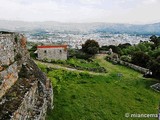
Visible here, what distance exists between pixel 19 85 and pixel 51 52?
2444 centimetres

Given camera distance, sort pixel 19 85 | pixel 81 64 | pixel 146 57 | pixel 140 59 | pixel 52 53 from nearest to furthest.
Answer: pixel 19 85, pixel 81 64, pixel 52 53, pixel 140 59, pixel 146 57

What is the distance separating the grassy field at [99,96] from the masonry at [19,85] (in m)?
2.16

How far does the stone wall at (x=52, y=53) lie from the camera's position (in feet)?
140

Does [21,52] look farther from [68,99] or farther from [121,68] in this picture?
[121,68]

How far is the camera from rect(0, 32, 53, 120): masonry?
1577 centimetres

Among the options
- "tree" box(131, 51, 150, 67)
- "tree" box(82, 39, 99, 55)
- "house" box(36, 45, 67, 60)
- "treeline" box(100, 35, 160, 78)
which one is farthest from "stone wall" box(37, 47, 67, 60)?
"treeline" box(100, 35, 160, 78)

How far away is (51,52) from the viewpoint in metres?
42.8

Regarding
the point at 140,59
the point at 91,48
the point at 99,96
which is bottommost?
the point at 99,96

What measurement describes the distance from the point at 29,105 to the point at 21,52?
5.82 m

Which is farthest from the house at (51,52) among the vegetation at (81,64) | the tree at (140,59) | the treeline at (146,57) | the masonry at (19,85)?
the masonry at (19,85)

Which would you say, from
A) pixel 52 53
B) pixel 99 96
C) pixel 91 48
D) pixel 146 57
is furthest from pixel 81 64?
pixel 99 96

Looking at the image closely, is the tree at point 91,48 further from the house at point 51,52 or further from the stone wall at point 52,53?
the stone wall at point 52,53

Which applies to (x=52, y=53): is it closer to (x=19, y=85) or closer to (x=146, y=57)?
(x=146, y=57)

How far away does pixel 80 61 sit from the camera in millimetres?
43656
